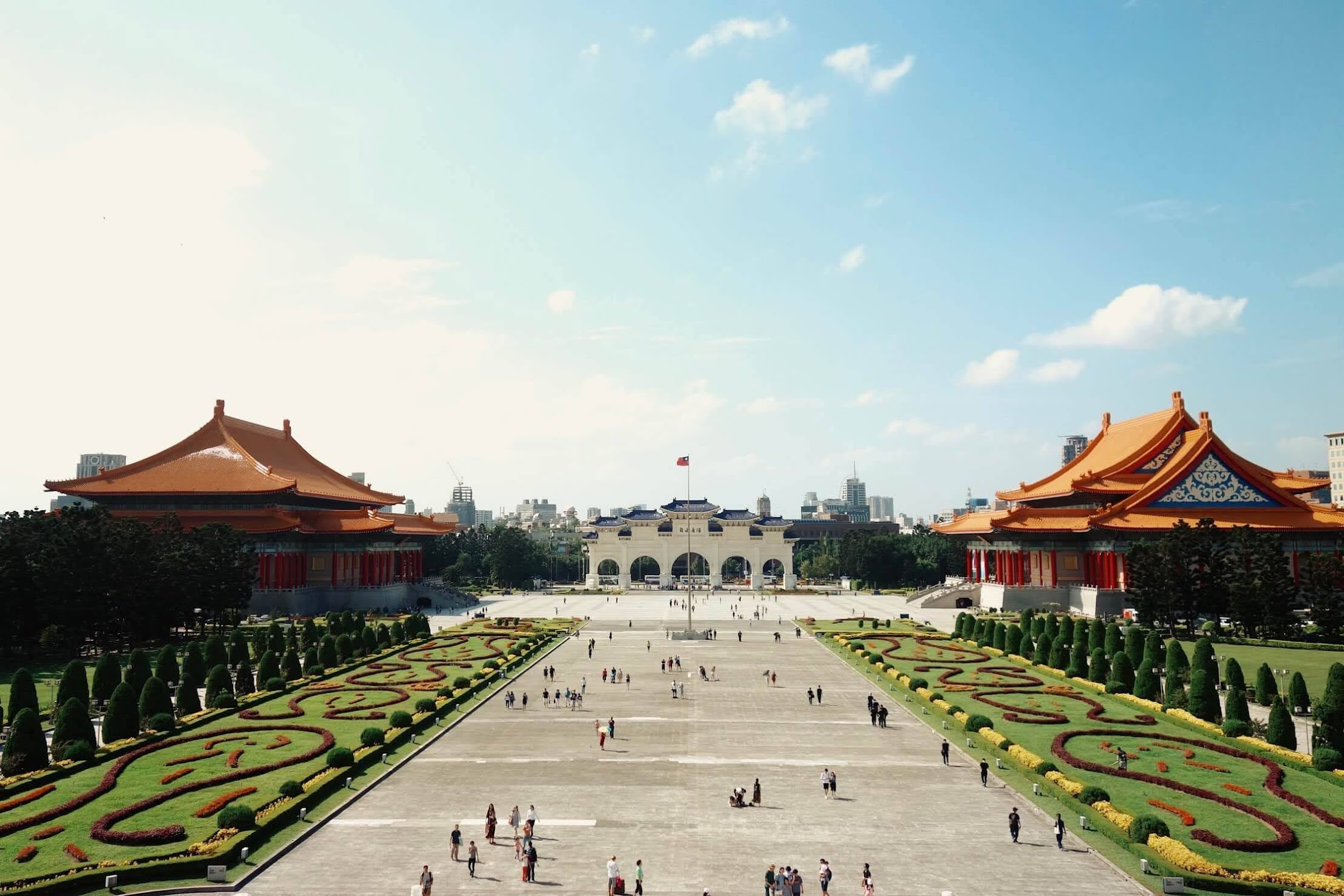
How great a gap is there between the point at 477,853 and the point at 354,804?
17.8 ft

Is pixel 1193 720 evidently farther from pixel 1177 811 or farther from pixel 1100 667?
pixel 1177 811

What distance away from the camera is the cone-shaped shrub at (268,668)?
40.9 m

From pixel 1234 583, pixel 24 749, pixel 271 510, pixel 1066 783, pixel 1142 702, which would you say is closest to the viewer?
pixel 1066 783

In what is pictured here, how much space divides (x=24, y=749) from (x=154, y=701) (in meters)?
6.37

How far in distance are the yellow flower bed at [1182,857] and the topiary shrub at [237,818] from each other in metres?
19.7

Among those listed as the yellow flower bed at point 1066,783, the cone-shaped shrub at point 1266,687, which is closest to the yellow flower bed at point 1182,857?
the yellow flower bed at point 1066,783

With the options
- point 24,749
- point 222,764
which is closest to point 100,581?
point 24,749

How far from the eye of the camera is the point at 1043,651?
4697 cm

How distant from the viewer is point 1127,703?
37.1 m

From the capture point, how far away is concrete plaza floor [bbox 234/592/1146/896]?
64.4 feet

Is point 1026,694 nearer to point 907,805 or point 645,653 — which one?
point 907,805

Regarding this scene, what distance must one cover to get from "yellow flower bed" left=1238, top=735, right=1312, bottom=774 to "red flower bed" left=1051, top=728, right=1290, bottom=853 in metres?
0.44

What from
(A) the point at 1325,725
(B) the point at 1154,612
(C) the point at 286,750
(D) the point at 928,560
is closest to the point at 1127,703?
(A) the point at 1325,725

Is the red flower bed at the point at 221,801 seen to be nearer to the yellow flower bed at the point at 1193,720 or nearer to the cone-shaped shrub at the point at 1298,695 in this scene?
the yellow flower bed at the point at 1193,720
